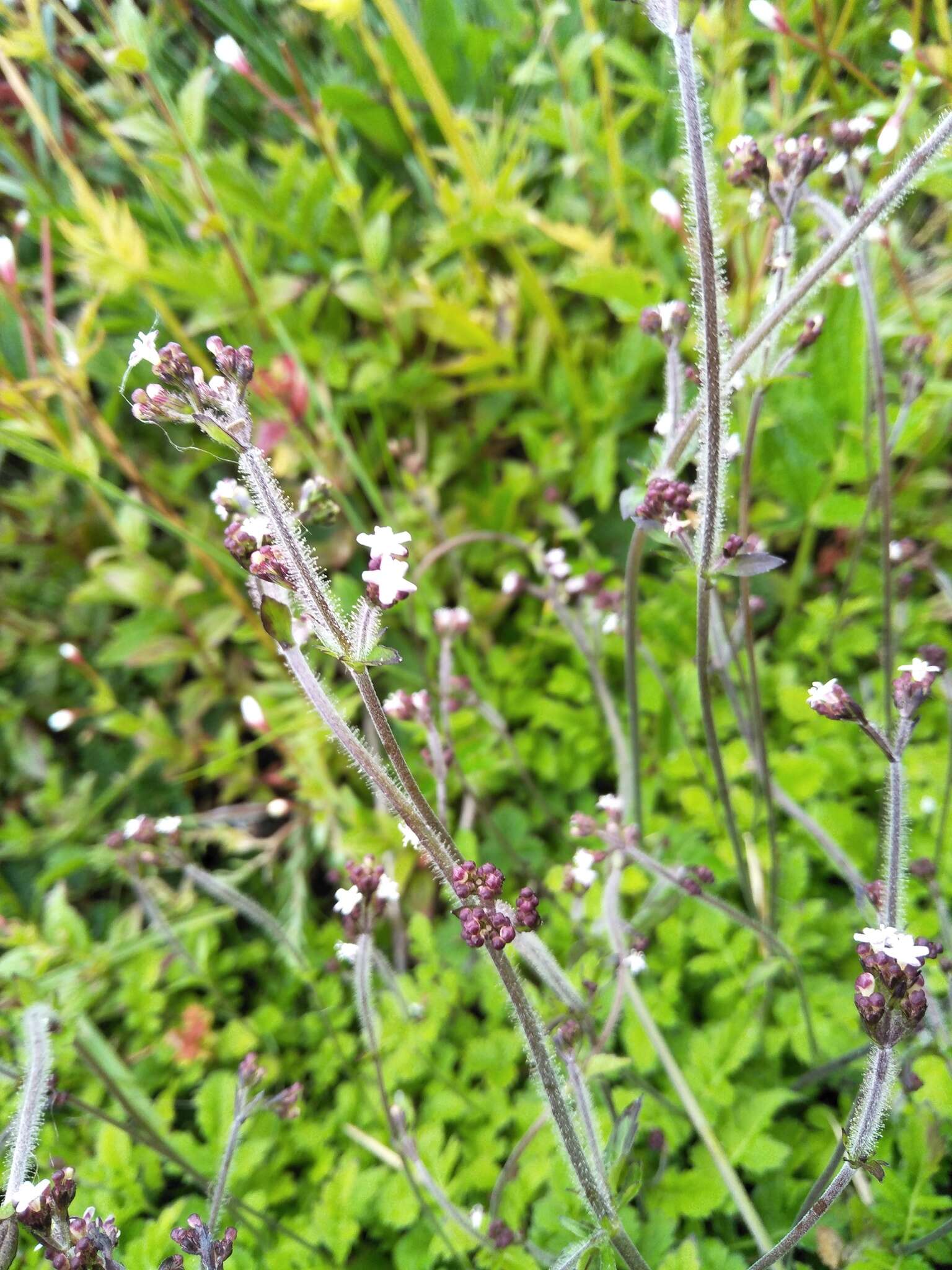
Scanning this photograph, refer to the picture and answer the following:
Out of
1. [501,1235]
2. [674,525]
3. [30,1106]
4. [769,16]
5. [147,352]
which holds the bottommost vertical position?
[501,1235]

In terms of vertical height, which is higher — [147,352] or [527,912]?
[147,352]

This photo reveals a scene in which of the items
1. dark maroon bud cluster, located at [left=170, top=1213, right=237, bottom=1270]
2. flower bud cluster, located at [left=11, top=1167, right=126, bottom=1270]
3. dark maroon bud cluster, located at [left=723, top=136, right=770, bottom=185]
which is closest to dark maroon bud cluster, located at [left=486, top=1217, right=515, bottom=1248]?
dark maroon bud cluster, located at [left=170, top=1213, right=237, bottom=1270]

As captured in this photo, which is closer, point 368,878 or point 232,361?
point 232,361

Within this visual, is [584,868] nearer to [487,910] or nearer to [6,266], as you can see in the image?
[487,910]

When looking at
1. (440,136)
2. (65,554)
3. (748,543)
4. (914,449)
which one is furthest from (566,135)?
(65,554)

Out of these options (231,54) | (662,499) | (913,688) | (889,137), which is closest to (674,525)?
(662,499)

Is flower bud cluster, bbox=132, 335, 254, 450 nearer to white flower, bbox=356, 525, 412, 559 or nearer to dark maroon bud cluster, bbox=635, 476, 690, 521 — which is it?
white flower, bbox=356, 525, 412, 559
